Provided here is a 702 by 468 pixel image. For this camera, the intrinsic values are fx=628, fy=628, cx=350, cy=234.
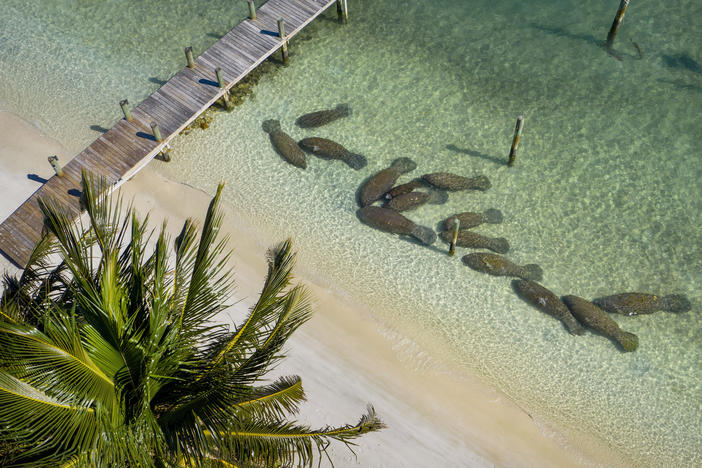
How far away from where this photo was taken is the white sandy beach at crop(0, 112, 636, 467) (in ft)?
48.9

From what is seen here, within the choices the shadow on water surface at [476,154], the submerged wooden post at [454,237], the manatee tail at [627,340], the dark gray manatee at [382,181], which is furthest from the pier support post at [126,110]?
the manatee tail at [627,340]

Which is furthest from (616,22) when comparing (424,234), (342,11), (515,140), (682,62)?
(424,234)

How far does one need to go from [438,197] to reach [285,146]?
5.24 m

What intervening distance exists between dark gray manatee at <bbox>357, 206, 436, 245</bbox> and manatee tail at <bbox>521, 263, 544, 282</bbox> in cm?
280

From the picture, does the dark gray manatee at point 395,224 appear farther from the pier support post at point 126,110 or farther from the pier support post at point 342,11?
the pier support post at point 342,11

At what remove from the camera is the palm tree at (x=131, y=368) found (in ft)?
26.4

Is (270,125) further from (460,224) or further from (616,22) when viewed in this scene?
(616,22)

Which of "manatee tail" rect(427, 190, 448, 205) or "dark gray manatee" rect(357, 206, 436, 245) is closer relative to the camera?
"dark gray manatee" rect(357, 206, 436, 245)

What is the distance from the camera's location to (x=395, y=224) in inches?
741

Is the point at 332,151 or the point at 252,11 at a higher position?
the point at 252,11

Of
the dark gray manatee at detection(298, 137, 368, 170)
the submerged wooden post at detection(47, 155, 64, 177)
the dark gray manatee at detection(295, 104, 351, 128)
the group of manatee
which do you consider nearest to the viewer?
the group of manatee

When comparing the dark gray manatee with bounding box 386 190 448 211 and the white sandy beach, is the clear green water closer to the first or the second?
the dark gray manatee with bounding box 386 190 448 211

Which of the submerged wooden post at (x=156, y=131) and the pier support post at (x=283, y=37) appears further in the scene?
the pier support post at (x=283, y=37)

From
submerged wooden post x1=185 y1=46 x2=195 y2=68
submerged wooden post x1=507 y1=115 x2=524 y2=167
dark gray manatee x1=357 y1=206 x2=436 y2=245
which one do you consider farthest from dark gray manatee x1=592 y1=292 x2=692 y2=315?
submerged wooden post x1=185 y1=46 x2=195 y2=68
